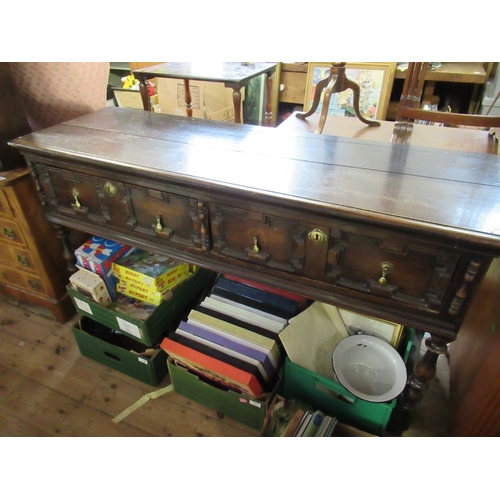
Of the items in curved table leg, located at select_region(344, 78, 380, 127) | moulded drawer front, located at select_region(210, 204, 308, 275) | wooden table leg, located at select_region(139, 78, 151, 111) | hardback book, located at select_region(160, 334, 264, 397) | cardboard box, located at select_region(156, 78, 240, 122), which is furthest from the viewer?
cardboard box, located at select_region(156, 78, 240, 122)

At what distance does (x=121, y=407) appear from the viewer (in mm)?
1270

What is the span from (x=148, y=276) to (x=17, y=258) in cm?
60

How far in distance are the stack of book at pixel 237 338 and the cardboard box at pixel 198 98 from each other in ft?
4.38

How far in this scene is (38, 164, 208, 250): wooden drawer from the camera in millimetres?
947

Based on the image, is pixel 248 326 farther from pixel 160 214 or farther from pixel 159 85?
pixel 159 85

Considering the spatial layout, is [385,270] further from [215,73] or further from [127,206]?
Result: [215,73]

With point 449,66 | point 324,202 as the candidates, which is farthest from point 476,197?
point 449,66

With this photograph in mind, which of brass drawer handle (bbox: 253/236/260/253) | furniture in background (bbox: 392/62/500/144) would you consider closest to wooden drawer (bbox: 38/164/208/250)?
brass drawer handle (bbox: 253/236/260/253)

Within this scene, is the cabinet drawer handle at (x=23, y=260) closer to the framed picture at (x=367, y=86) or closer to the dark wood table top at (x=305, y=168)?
the dark wood table top at (x=305, y=168)

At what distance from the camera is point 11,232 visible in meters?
1.34

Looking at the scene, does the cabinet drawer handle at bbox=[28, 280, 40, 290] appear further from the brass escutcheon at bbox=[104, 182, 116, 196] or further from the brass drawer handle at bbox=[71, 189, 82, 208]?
the brass escutcheon at bbox=[104, 182, 116, 196]

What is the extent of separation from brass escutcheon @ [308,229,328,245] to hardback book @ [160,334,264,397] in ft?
1.49

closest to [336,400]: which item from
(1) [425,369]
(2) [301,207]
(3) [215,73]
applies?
(1) [425,369]

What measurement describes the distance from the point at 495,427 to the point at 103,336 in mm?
1250
